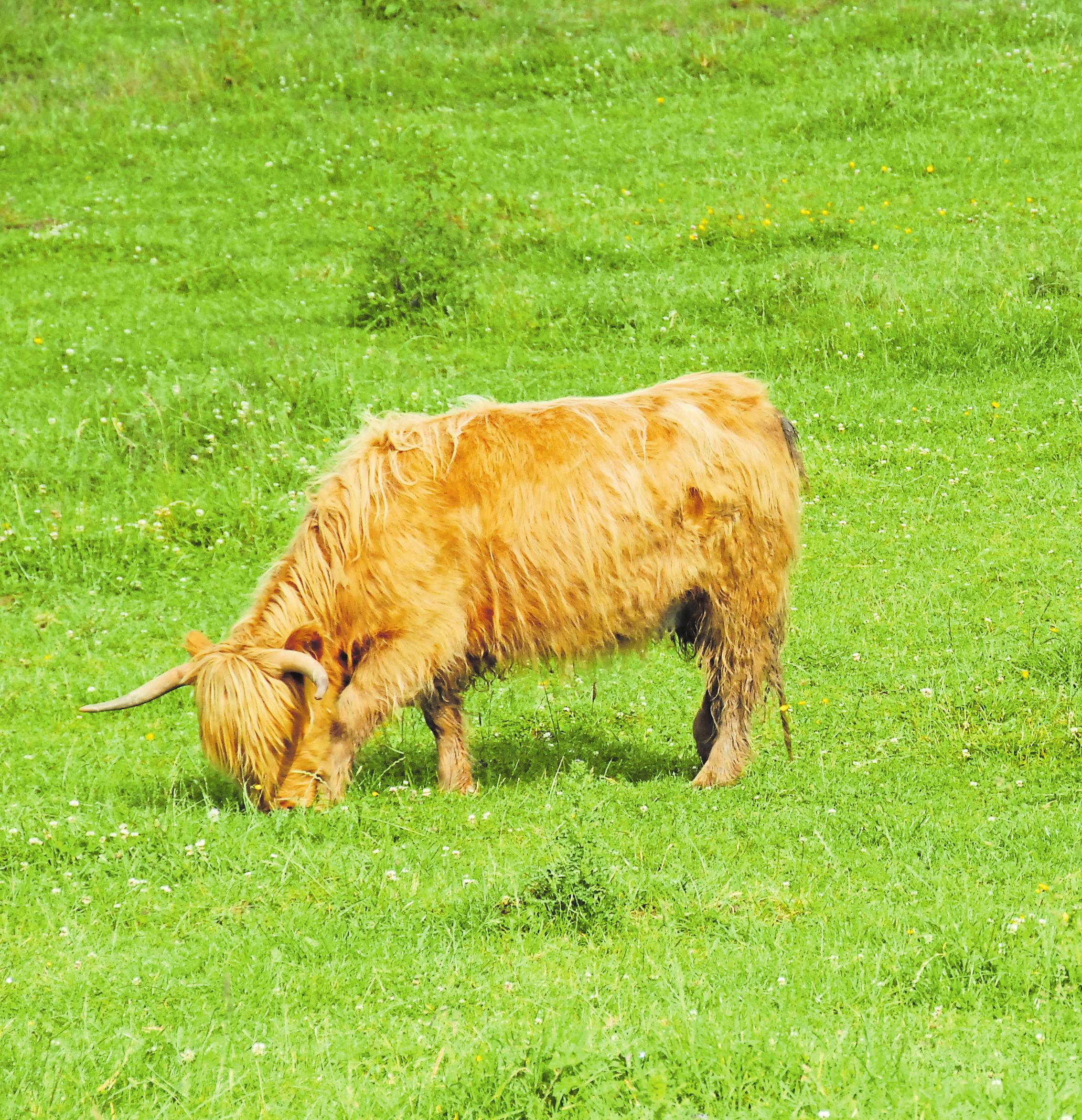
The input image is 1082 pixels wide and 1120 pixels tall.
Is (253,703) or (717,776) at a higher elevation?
(253,703)

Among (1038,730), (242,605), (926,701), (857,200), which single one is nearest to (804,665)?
(926,701)

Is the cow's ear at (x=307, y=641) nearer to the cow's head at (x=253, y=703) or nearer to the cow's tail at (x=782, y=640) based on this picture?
the cow's head at (x=253, y=703)

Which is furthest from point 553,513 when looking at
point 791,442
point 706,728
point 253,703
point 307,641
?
point 253,703

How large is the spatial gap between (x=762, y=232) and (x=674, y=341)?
280 centimetres

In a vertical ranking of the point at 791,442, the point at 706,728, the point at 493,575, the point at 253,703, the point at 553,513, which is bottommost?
the point at 706,728

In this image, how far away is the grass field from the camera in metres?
4.46

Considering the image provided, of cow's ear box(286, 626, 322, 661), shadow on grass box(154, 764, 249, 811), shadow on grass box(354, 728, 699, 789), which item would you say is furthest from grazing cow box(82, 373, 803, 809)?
shadow on grass box(354, 728, 699, 789)

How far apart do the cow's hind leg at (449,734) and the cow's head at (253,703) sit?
0.69 m

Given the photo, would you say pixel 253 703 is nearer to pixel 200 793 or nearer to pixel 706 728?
pixel 200 793

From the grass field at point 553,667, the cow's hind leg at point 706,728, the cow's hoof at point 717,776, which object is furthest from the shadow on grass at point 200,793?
the cow's hind leg at point 706,728

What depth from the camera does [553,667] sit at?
288 inches

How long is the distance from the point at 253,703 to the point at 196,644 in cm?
59

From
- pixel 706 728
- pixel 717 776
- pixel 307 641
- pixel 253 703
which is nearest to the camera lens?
pixel 253 703

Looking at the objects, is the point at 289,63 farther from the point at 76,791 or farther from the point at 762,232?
the point at 76,791
